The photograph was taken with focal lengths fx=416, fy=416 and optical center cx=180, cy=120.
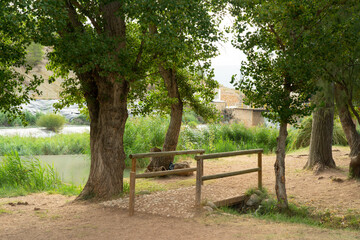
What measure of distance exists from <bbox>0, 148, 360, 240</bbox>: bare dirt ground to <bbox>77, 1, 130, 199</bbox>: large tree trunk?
19.3 inches

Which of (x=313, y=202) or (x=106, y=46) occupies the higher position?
(x=106, y=46)

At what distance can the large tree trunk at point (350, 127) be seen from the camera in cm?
1003

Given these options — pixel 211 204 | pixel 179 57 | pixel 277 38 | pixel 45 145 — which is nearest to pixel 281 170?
pixel 211 204

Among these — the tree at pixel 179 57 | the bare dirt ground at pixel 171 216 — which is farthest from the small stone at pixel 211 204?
the tree at pixel 179 57

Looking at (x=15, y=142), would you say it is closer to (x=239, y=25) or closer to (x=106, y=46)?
(x=106, y=46)

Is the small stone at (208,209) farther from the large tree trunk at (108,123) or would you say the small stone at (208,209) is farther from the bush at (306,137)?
the bush at (306,137)

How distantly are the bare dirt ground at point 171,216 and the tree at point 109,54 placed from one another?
92cm

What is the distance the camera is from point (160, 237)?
5.69 m

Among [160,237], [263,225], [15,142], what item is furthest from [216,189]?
[15,142]

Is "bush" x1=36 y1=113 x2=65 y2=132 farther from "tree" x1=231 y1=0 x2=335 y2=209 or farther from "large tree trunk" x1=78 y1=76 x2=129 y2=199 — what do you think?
"tree" x1=231 y1=0 x2=335 y2=209

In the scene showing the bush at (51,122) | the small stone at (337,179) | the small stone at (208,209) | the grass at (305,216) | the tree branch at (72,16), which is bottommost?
the grass at (305,216)

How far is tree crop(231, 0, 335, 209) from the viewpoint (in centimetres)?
709

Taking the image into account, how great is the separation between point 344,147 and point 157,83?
8.11 metres

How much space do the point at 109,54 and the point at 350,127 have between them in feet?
21.5
